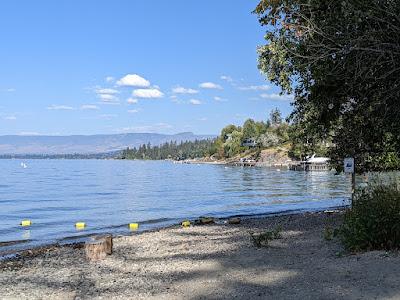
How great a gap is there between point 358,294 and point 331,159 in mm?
11252

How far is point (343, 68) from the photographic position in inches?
404

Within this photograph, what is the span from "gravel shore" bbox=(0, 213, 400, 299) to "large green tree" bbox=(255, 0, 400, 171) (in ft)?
12.8

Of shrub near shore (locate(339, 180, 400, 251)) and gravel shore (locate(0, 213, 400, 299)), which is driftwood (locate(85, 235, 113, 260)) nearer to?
gravel shore (locate(0, 213, 400, 299))

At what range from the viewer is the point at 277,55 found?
1356 cm

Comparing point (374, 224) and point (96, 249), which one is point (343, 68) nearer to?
point (374, 224)

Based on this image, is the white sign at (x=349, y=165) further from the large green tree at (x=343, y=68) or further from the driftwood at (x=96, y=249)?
the driftwood at (x=96, y=249)

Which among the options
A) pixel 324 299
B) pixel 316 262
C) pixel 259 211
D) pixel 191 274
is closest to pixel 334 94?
pixel 316 262

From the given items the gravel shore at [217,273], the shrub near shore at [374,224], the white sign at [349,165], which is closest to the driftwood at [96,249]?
the gravel shore at [217,273]

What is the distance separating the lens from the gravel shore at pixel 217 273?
772 centimetres

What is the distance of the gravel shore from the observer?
772cm

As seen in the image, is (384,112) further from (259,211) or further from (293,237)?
(259,211)

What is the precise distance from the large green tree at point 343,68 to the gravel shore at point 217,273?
3888 mm

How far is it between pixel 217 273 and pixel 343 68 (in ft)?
17.2

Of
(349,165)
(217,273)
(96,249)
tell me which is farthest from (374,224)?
(96,249)
